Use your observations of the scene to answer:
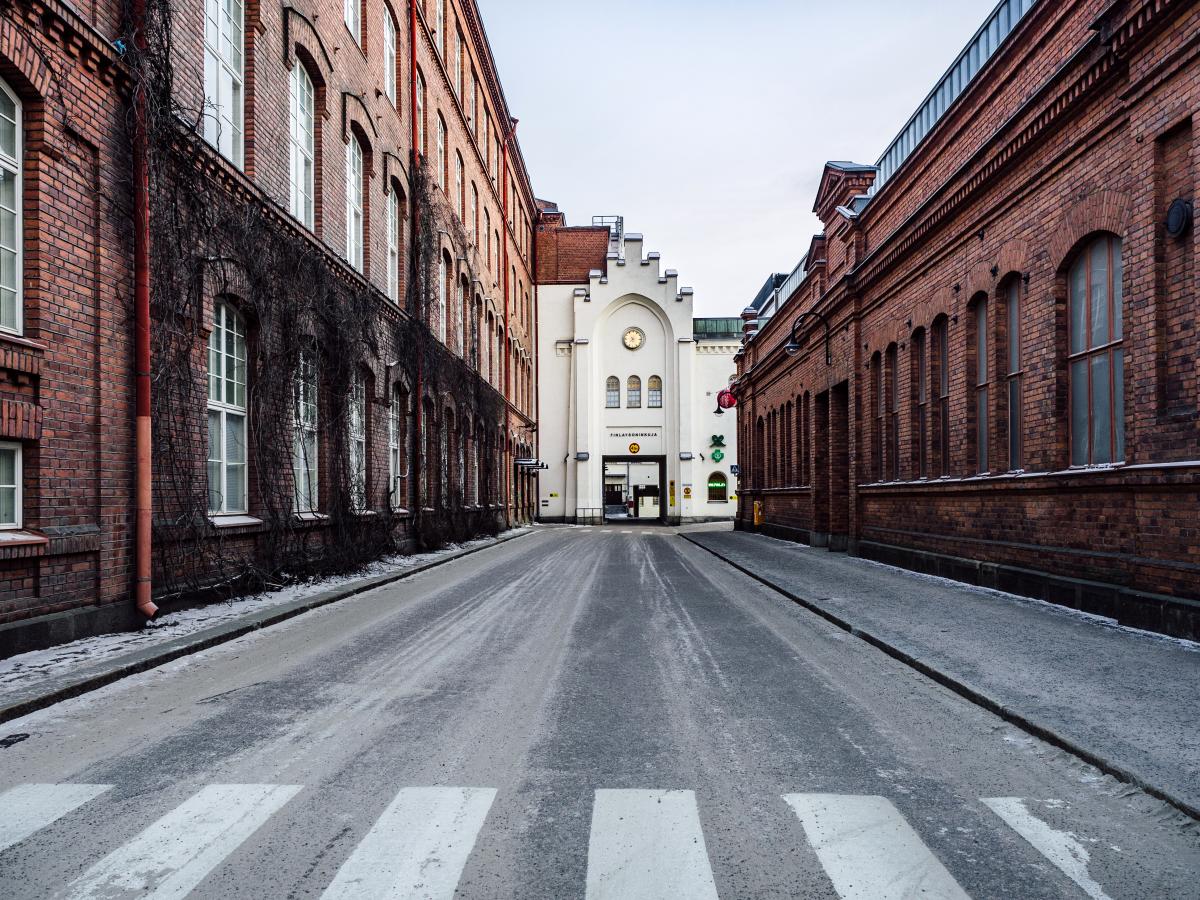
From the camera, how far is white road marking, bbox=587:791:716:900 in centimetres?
322

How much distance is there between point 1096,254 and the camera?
988cm

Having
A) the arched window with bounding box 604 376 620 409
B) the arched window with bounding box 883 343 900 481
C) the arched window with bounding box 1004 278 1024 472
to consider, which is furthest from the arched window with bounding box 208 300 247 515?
the arched window with bounding box 604 376 620 409

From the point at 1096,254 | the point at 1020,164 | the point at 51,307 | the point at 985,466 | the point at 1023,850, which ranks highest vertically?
the point at 1020,164

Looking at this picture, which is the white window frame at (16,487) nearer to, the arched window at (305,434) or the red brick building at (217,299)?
the red brick building at (217,299)

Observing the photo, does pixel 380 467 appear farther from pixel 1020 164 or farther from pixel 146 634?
pixel 1020 164

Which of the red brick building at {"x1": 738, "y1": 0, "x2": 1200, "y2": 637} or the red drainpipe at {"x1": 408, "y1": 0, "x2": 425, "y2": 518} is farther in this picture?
the red drainpipe at {"x1": 408, "y1": 0, "x2": 425, "y2": 518}

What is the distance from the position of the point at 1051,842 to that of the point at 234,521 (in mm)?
9887

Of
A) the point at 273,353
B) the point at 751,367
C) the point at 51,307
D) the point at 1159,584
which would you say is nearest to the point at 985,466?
the point at 1159,584

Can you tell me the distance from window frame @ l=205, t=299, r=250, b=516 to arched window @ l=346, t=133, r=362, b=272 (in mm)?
5151

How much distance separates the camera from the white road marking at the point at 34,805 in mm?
3764

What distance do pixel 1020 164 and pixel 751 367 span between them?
77.7ft

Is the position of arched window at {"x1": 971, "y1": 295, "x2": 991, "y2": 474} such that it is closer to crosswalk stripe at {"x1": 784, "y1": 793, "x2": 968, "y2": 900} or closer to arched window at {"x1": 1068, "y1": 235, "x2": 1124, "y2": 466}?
arched window at {"x1": 1068, "y1": 235, "x2": 1124, "y2": 466}

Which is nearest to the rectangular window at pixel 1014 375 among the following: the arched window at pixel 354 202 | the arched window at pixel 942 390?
the arched window at pixel 942 390

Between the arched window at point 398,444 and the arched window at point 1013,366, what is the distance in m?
11.6
